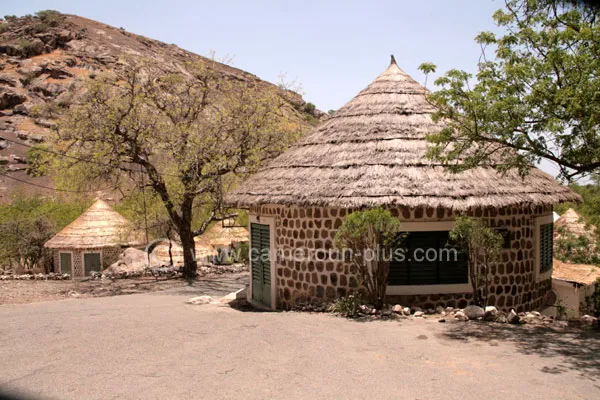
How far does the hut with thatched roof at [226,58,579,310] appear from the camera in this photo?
29.8 ft

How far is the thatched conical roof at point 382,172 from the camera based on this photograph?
893 cm

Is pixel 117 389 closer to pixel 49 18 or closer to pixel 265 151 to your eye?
pixel 265 151

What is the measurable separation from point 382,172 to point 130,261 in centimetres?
1568

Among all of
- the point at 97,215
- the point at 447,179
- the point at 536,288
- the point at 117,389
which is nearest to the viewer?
the point at 117,389

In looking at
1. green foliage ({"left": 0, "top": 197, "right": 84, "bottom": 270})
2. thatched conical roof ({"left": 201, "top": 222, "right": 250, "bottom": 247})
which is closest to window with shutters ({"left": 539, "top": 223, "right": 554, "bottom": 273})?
thatched conical roof ({"left": 201, "top": 222, "right": 250, "bottom": 247})

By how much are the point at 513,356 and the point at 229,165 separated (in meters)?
10.6

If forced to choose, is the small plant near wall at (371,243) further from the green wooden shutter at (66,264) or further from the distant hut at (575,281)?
the green wooden shutter at (66,264)

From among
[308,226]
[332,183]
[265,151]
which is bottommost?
[308,226]

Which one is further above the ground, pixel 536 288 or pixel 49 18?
pixel 49 18

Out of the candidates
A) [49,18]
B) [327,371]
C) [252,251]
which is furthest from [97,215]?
[49,18]

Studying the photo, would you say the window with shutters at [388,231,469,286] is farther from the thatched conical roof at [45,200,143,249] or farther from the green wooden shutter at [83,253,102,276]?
the green wooden shutter at [83,253,102,276]

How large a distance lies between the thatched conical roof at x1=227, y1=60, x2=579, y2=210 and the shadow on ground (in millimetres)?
2174

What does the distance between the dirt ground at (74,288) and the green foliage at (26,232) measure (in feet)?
14.0

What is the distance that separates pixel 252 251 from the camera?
459 inches
